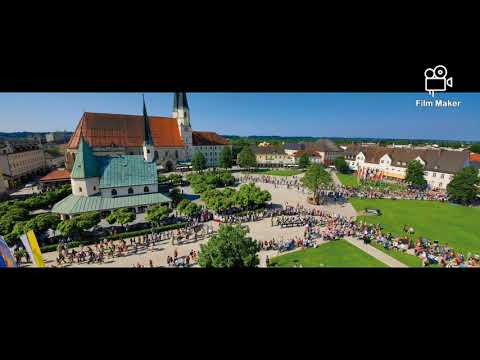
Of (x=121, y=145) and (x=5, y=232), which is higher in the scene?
(x=121, y=145)

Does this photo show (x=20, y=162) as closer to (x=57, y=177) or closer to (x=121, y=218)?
(x=57, y=177)

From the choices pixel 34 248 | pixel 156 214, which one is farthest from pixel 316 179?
pixel 34 248

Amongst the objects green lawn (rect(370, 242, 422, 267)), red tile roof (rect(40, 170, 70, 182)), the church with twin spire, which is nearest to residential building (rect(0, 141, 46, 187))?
red tile roof (rect(40, 170, 70, 182))

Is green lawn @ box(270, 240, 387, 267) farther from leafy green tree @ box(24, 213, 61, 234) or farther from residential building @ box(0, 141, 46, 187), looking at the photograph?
residential building @ box(0, 141, 46, 187)
